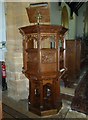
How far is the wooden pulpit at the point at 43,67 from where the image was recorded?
252 centimetres

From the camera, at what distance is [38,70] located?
2547 millimetres

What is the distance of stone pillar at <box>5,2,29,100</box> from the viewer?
10.0 ft

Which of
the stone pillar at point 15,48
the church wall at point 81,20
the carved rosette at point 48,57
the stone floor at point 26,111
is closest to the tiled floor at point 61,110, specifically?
the stone floor at point 26,111

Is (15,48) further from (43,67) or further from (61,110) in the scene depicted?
(61,110)

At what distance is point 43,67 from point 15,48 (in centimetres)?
81

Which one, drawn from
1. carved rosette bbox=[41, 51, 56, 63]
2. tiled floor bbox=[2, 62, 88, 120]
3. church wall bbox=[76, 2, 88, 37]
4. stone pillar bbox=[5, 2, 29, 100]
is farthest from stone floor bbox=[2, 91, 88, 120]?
church wall bbox=[76, 2, 88, 37]

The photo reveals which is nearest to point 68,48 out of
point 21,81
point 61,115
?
point 21,81

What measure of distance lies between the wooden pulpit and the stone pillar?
38 centimetres

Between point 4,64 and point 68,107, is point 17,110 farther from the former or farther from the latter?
point 4,64

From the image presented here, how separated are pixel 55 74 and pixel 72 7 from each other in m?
5.00

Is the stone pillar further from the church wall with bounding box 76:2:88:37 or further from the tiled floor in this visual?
the church wall with bounding box 76:2:88:37

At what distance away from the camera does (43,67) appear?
2.56m

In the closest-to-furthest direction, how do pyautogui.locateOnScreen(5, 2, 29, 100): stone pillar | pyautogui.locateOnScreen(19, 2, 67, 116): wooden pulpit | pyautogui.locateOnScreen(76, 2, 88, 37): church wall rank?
1. pyautogui.locateOnScreen(19, 2, 67, 116): wooden pulpit
2. pyautogui.locateOnScreen(5, 2, 29, 100): stone pillar
3. pyautogui.locateOnScreen(76, 2, 88, 37): church wall

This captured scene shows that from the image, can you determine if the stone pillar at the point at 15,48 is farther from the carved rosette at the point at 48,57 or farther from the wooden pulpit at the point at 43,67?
the carved rosette at the point at 48,57
